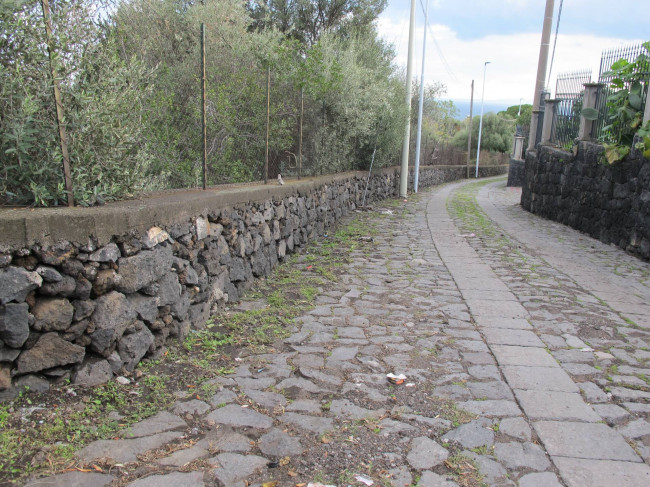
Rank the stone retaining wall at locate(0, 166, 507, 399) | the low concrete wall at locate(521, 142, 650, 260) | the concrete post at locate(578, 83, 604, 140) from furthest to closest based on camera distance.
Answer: the concrete post at locate(578, 83, 604, 140) → the low concrete wall at locate(521, 142, 650, 260) → the stone retaining wall at locate(0, 166, 507, 399)

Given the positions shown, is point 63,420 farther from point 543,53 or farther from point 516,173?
point 516,173

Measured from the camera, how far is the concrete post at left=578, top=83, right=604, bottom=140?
1041cm

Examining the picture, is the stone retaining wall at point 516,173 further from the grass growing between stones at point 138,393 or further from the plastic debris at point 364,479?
the plastic debris at point 364,479

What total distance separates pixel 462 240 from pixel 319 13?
36.0 feet

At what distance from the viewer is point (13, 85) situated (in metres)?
3.25

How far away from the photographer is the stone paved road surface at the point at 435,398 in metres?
2.66

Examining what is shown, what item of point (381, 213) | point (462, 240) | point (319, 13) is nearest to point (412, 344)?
point (462, 240)

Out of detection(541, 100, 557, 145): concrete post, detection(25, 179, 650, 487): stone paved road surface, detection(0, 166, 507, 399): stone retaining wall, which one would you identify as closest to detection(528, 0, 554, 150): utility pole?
detection(541, 100, 557, 145): concrete post

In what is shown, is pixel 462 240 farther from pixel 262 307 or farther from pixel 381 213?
pixel 262 307

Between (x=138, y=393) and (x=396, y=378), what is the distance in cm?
180

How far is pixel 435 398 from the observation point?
343 cm

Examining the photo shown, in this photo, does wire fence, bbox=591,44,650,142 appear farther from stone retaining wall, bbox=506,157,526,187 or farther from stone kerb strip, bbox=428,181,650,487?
stone retaining wall, bbox=506,157,526,187

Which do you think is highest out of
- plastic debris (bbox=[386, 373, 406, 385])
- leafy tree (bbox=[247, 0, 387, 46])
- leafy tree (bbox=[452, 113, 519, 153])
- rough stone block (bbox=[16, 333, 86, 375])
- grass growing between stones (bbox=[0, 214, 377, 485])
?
leafy tree (bbox=[247, 0, 387, 46])

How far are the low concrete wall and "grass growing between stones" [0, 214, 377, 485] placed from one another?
555cm
